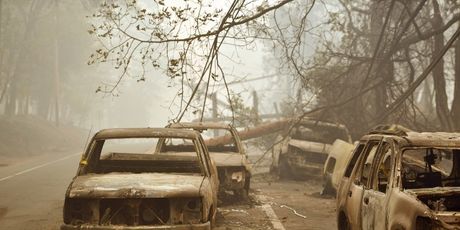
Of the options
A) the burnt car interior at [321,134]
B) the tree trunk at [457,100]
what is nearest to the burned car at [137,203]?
the tree trunk at [457,100]

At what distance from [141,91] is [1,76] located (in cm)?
4241

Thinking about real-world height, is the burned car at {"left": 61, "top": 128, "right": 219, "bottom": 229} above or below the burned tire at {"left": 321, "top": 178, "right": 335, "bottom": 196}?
above

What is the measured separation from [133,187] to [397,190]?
2668 millimetres

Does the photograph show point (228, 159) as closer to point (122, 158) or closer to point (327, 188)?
point (327, 188)

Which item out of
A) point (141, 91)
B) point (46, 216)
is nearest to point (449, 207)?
point (46, 216)

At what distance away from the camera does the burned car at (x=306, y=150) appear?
14953mm

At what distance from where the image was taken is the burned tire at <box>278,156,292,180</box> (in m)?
15.5

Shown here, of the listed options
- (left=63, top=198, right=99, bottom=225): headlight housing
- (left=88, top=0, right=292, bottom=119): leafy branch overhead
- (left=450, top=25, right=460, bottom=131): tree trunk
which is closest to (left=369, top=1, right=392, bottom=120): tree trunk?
(left=450, top=25, right=460, bottom=131): tree trunk

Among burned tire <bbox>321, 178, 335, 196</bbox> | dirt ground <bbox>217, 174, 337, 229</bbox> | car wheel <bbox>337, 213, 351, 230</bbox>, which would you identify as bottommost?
dirt ground <bbox>217, 174, 337, 229</bbox>

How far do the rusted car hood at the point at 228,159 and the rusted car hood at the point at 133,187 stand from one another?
404cm

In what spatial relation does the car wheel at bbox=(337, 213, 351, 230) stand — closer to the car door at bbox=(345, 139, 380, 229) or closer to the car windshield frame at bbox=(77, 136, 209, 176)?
the car door at bbox=(345, 139, 380, 229)

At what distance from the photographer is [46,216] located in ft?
31.9

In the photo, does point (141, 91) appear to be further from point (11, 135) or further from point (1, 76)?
point (11, 135)

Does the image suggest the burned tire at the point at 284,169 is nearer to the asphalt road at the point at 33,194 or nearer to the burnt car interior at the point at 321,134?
the burnt car interior at the point at 321,134
